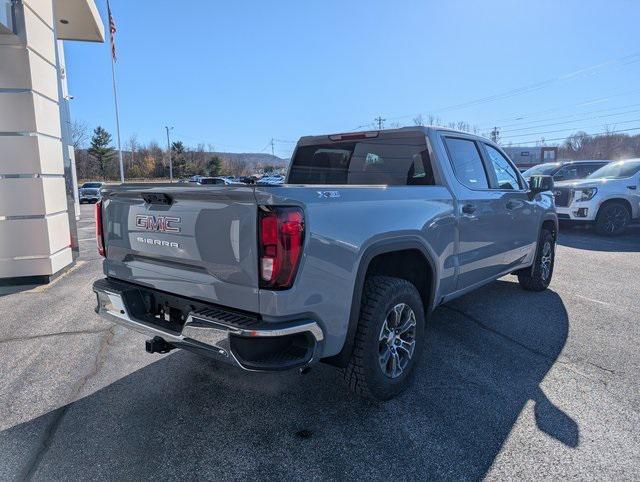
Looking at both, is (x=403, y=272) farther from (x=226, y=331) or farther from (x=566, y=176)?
(x=566, y=176)

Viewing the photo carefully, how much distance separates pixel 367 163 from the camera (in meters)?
4.26

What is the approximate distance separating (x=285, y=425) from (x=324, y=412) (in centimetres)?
30

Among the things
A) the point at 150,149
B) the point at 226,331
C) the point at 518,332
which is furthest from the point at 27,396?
the point at 150,149

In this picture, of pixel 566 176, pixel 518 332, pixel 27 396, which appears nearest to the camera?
pixel 27 396

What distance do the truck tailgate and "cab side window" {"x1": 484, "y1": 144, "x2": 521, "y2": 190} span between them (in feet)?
10.8

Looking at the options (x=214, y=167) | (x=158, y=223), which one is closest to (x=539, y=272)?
(x=158, y=223)

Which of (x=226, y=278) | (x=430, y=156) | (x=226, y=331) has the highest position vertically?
(x=430, y=156)

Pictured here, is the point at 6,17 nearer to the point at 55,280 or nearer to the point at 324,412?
the point at 55,280

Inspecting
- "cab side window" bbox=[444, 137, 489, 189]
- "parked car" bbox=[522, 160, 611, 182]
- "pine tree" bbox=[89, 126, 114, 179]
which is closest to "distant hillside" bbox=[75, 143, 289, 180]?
"pine tree" bbox=[89, 126, 114, 179]

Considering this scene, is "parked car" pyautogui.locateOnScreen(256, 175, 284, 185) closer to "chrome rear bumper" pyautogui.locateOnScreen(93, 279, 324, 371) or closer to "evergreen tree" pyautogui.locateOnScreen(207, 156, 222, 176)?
"chrome rear bumper" pyautogui.locateOnScreen(93, 279, 324, 371)

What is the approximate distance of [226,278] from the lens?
245 centimetres

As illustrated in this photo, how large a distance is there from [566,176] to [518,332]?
458 inches

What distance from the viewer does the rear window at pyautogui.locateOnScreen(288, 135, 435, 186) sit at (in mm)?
3910

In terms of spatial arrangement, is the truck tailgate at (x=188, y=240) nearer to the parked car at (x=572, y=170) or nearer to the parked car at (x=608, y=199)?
the parked car at (x=608, y=199)
